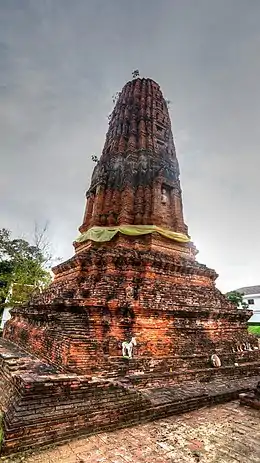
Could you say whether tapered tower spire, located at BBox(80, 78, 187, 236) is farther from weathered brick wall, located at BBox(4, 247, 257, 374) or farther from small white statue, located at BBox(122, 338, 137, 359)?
small white statue, located at BBox(122, 338, 137, 359)

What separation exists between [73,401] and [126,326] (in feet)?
7.76

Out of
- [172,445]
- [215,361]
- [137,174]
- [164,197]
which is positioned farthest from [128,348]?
[137,174]

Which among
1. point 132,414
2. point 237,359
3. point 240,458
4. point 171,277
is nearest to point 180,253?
point 171,277

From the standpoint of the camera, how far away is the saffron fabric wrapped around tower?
182 inches

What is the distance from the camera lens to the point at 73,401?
15.1 ft

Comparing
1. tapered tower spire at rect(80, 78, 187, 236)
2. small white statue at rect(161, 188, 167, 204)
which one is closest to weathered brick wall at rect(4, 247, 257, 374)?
tapered tower spire at rect(80, 78, 187, 236)

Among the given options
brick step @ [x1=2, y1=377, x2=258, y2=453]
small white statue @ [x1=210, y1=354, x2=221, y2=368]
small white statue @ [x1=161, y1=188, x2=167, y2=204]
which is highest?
small white statue @ [x1=161, y1=188, x2=167, y2=204]

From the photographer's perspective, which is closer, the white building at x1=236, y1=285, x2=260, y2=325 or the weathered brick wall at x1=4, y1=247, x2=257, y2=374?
the weathered brick wall at x1=4, y1=247, x2=257, y2=374

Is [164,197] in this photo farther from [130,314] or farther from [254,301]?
[254,301]

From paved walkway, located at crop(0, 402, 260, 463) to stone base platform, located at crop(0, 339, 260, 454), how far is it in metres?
0.17

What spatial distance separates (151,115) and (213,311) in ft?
30.1

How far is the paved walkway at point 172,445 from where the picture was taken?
3.73 meters

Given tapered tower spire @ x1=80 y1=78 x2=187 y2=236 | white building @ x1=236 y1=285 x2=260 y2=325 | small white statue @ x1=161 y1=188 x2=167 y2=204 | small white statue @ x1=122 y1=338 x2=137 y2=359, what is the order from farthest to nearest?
white building @ x1=236 y1=285 x2=260 y2=325 < small white statue @ x1=161 y1=188 x2=167 y2=204 < tapered tower spire @ x1=80 y1=78 x2=187 y2=236 < small white statue @ x1=122 y1=338 x2=137 y2=359

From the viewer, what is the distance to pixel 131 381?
19.2 ft
